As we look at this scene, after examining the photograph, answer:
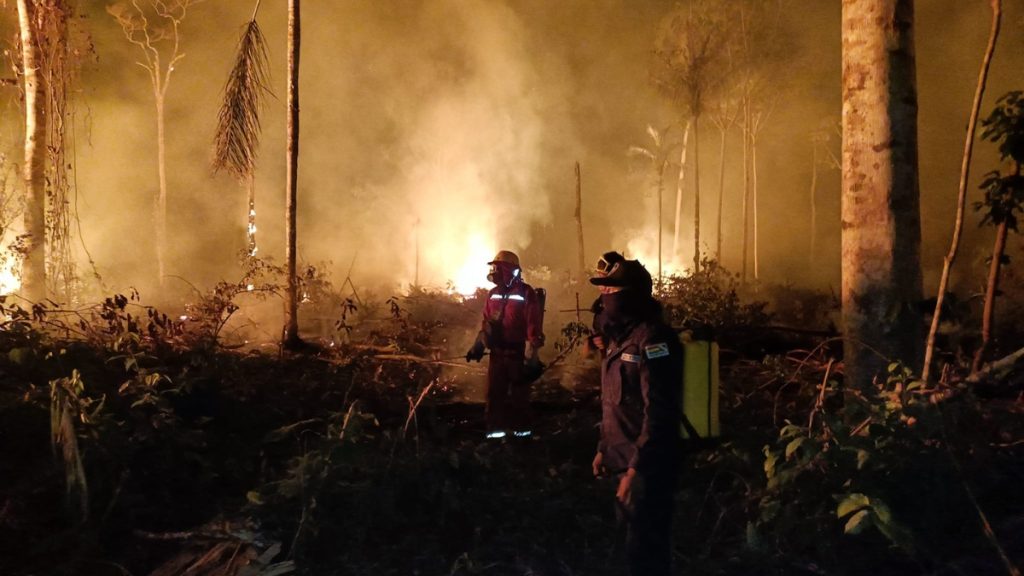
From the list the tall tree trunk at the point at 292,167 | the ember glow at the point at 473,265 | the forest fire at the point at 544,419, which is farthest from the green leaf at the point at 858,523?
the ember glow at the point at 473,265

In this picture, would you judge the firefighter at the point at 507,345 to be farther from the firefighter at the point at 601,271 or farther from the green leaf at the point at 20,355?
the green leaf at the point at 20,355

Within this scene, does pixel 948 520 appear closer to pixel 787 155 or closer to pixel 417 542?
pixel 417 542

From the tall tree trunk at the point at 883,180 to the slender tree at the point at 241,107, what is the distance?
7.44 metres

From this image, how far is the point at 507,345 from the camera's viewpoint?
664 centimetres

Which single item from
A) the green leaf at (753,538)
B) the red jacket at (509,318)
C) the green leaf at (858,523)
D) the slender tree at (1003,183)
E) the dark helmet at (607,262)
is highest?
the slender tree at (1003,183)

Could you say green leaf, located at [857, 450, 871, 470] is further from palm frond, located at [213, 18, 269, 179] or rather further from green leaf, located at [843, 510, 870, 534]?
palm frond, located at [213, 18, 269, 179]

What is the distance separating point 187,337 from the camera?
877 cm

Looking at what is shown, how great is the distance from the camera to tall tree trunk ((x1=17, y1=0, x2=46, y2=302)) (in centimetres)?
1200

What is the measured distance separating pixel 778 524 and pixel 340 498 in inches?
116

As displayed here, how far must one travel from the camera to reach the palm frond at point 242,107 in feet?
30.3

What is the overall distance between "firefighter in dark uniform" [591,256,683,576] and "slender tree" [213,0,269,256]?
7.20 meters

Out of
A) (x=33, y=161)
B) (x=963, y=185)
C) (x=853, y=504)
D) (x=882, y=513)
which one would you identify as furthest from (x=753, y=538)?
(x=33, y=161)

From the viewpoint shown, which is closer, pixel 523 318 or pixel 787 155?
pixel 523 318

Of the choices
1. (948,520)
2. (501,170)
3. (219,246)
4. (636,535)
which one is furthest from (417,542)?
(501,170)
